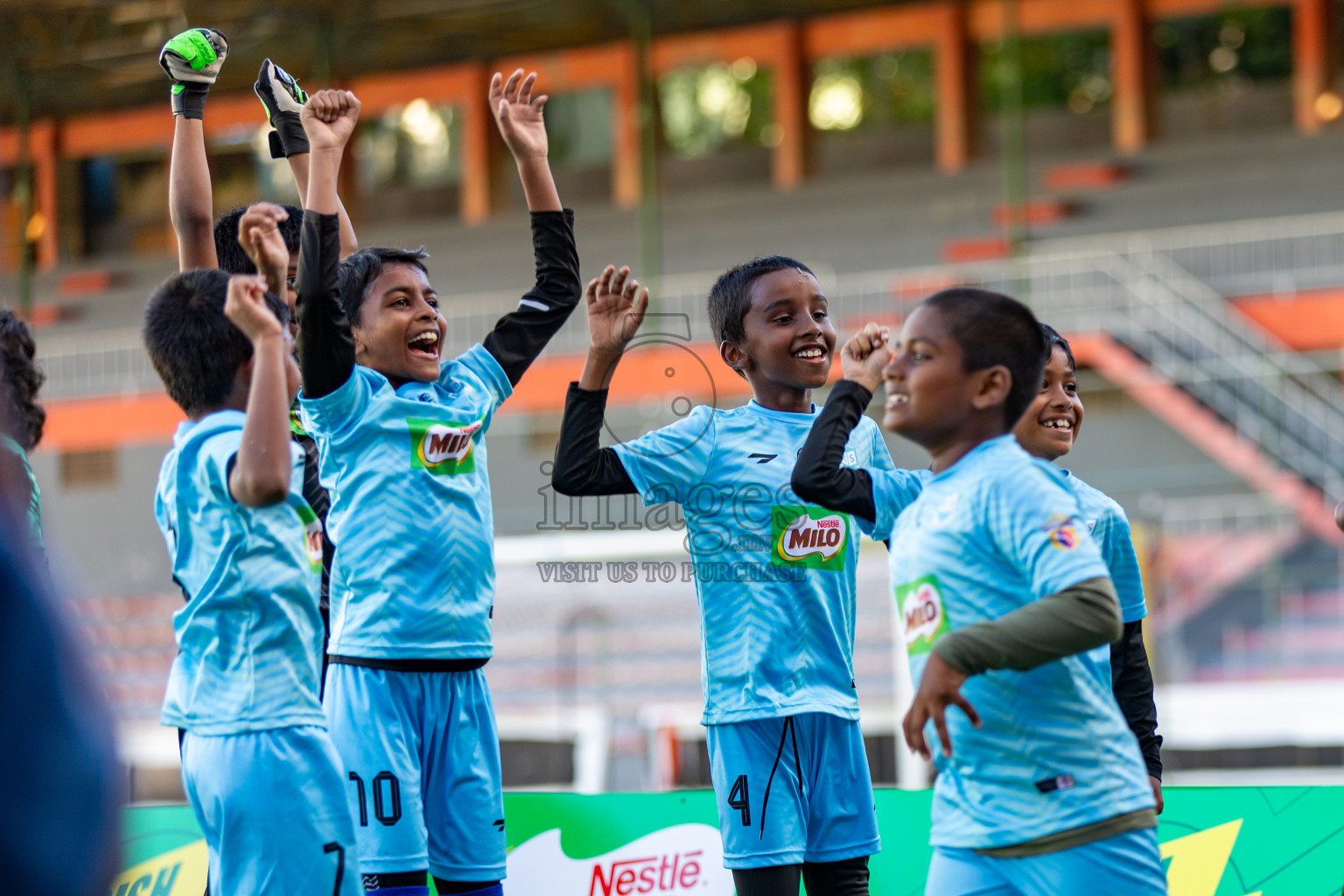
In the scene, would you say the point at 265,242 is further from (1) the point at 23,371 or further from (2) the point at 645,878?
(2) the point at 645,878

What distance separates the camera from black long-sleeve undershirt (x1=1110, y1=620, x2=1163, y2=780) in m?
3.39

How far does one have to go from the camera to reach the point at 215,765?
9.10 feet

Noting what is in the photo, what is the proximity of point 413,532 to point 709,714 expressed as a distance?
84 cm

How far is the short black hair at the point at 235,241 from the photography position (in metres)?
3.85

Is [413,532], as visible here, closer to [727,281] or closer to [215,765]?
[215,765]

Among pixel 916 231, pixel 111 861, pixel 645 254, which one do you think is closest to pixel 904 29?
pixel 916 231

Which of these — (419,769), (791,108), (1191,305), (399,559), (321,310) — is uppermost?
(791,108)

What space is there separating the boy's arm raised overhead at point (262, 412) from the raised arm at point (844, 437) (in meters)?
1.12

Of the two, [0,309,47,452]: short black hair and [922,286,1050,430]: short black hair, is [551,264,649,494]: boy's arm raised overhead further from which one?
[0,309,47,452]: short black hair

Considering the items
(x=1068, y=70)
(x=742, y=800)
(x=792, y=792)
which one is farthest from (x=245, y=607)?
(x=1068, y=70)

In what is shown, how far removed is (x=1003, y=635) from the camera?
2.34m

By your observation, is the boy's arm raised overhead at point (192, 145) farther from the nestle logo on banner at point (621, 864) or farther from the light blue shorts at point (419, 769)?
the nestle logo on banner at point (621, 864)

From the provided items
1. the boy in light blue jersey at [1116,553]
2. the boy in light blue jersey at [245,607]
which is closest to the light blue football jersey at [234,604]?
the boy in light blue jersey at [245,607]

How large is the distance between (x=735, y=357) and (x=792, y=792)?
1.12 metres
